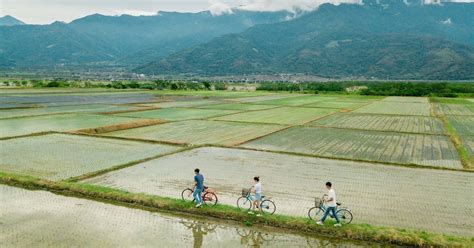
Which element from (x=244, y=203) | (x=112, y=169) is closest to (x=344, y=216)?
(x=244, y=203)

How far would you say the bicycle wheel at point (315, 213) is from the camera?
41.5 ft

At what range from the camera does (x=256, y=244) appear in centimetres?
1106

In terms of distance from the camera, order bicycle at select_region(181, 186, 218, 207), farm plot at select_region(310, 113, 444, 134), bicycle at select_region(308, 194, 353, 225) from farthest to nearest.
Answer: farm plot at select_region(310, 113, 444, 134), bicycle at select_region(181, 186, 218, 207), bicycle at select_region(308, 194, 353, 225)

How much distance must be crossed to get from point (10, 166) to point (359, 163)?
1710 centimetres

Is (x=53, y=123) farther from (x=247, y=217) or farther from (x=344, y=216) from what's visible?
(x=344, y=216)

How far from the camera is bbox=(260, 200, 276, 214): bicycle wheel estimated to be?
42.6 ft

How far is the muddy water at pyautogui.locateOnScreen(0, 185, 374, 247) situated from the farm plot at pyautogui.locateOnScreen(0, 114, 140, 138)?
17603mm

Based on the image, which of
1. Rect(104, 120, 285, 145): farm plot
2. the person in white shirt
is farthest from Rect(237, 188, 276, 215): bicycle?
Rect(104, 120, 285, 145): farm plot

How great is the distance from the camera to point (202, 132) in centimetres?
3191

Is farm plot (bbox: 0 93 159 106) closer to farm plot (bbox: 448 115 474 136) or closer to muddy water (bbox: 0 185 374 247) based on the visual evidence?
farm plot (bbox: 448 115 474 136)

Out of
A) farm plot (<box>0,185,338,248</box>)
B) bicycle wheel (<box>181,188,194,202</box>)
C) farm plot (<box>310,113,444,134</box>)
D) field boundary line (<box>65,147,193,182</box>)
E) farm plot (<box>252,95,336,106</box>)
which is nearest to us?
farm plot (<box>0,185,338,248</box>)

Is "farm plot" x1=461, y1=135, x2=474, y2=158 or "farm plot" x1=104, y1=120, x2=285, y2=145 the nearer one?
"farm plot" x1=461, y1=135, x2=474, y2=158

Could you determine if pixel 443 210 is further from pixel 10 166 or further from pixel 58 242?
pixel 10 166

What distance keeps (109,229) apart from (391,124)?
33.9 m
